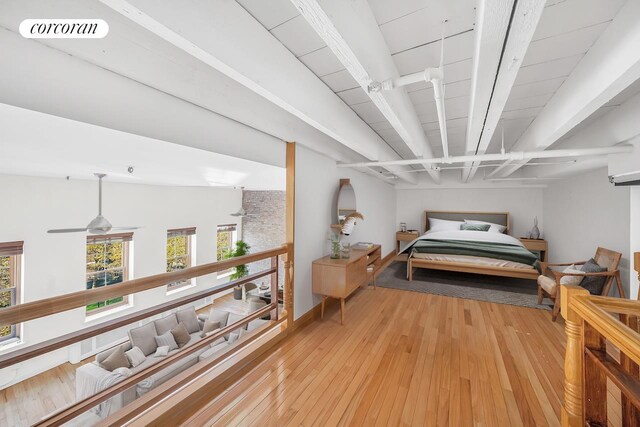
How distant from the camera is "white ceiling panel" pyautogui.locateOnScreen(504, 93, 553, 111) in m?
2.12

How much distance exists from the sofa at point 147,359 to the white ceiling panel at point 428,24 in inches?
92.6

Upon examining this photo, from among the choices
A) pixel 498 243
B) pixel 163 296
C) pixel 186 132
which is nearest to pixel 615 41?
pixel 186 132

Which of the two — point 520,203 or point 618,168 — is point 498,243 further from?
point 618,168

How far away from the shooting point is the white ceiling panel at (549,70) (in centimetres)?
159

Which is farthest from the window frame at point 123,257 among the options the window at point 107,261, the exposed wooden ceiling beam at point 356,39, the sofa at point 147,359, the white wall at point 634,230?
the white wall at point 634,230

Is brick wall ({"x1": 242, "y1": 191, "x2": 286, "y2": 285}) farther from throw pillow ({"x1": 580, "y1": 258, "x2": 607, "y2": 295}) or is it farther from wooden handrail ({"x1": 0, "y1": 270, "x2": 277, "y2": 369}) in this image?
throw pillow ({"x1": 580, "y1": 258, "x2": 607, "y2": 295})

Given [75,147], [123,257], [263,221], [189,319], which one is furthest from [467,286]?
[123,257]

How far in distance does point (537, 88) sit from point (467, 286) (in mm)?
3380

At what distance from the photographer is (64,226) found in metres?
4.01

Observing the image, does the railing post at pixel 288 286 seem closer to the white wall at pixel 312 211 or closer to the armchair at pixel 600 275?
the white wall at pixel 312 211

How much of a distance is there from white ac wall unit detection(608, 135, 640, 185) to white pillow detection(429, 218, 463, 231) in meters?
3.58

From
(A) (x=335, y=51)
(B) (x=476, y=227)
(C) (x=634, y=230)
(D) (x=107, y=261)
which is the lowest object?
(D) (x=107, y=261)

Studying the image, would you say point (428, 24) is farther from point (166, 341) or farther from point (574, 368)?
point (166, 341)

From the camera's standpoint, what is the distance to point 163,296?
5566 mm
